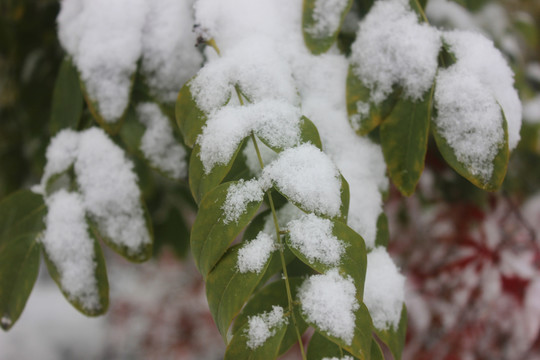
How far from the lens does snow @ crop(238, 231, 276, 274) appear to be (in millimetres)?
451

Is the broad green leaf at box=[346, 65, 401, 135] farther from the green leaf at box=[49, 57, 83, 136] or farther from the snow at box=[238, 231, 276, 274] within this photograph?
the green leaf at box=[49, 57, 83, 136]

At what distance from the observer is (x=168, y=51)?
0.70 meters

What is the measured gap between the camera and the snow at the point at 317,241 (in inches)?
17.4

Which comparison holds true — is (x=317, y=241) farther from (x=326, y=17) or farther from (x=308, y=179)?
(x=326, y=17)

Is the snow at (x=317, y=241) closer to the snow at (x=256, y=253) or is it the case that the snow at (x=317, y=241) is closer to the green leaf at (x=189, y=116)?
the snow at (x=256, y=253)

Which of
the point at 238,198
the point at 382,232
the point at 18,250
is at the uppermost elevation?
the point at 238,198

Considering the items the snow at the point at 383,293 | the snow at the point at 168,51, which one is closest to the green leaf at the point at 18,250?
the snow at the point at 168,51

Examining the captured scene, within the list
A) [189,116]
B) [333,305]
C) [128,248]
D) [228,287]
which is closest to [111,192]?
[128,248]

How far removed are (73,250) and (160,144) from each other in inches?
8.1

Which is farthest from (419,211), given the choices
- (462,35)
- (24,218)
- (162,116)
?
(24,218)

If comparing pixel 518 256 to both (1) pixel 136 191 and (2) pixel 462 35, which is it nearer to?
(2) pixel 462 35

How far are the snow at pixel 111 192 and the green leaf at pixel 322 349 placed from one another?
12.2 inches

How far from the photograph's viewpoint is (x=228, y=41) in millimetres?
630

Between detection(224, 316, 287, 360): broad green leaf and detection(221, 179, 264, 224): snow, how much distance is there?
12 cm
